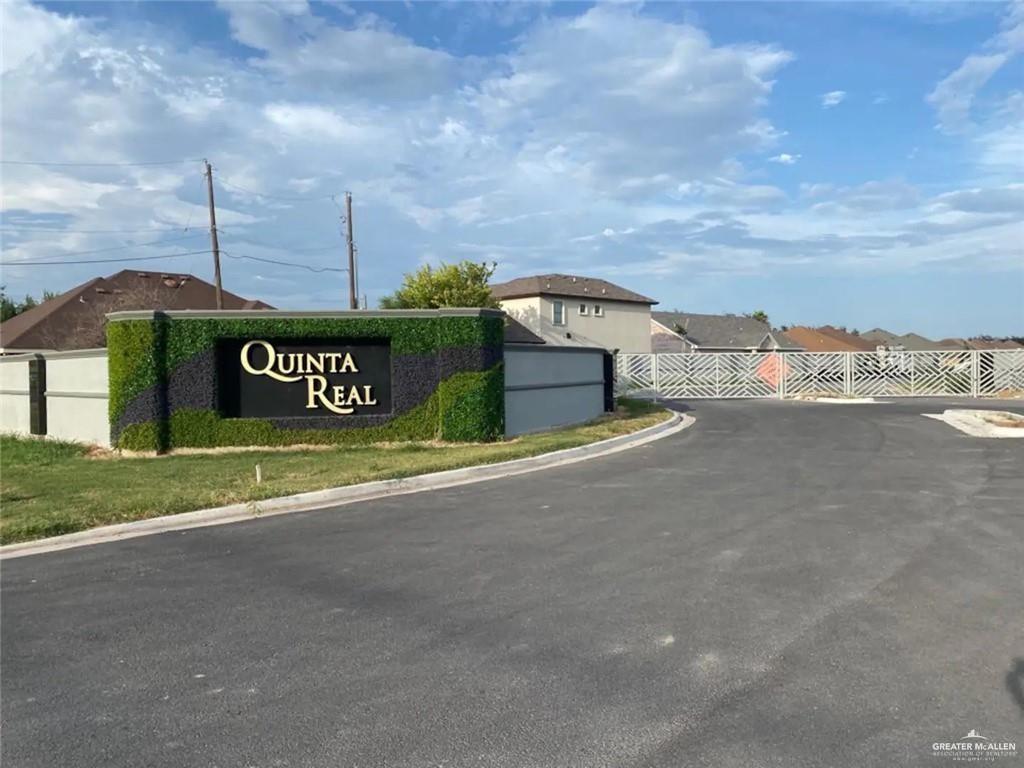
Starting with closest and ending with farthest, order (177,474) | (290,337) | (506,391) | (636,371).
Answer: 1. (177,474)
2. (290,337)
3. (506,391)
4. (636,371)

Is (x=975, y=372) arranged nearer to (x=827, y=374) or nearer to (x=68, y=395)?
(x=827, y=374)

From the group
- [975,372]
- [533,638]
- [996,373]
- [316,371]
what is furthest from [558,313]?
[533,638]

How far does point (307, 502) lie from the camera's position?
34.6 ft

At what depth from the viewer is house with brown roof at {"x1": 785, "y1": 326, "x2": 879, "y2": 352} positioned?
72.1 m

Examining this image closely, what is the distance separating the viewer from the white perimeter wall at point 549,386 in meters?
18.0

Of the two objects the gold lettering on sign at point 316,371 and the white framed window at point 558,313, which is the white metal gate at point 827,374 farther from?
the gold lettering on sign at point 316,371

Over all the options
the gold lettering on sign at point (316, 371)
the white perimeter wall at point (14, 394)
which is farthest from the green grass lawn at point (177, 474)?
the white perimeter wall at point (14, 394)

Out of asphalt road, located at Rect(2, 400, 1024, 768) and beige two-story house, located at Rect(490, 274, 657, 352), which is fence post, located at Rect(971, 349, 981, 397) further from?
asphalt road, located at Rect(2, 400, 1024, 768)

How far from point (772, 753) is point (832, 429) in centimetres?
1718

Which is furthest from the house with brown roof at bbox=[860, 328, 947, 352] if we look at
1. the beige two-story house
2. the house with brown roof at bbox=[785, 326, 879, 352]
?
the beige two-story house

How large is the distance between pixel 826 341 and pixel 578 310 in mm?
32551

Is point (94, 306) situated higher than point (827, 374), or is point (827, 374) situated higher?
point (94, 306)

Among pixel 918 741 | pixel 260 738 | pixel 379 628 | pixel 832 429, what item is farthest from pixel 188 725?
pixel 832 429

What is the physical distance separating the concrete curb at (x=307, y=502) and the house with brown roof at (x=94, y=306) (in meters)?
28.9
